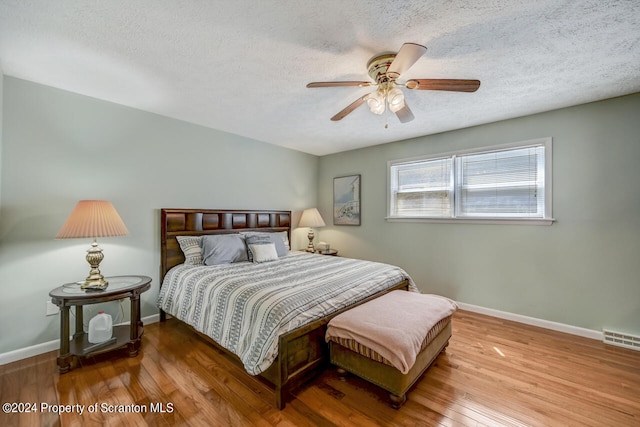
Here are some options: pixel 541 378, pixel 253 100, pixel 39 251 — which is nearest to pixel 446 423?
pixel 541 378

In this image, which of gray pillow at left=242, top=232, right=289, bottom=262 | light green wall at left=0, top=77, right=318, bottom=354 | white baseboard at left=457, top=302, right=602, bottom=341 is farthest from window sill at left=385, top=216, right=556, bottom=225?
light green wall at left=0, top=77, right=318, bottom=354

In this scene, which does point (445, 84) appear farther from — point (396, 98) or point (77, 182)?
point (77, 182)

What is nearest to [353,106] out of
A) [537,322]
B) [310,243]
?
[310,243]

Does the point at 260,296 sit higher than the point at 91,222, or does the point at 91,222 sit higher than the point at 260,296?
the point at 91,222

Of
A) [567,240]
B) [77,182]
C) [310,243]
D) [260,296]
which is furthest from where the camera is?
[310,243]

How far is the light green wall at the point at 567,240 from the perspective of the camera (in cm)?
258

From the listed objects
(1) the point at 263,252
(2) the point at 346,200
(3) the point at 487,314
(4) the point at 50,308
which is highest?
(2) the point at 346,200

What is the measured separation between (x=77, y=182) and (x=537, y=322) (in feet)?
16.7

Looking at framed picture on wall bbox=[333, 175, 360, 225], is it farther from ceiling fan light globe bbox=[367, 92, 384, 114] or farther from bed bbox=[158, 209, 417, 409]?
ceiling fan light globe bbox=[367, 92, 384, 114]

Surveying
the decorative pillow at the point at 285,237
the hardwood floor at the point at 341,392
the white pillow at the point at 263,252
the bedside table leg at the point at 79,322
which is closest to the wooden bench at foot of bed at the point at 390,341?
the hardwood floor at the point at 341,392

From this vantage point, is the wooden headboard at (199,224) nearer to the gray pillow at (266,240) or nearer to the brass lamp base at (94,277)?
the gray pillow at (266,240)

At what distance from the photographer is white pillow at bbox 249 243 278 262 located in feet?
10.5

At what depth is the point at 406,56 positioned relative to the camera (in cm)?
160

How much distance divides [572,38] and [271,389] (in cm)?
317
